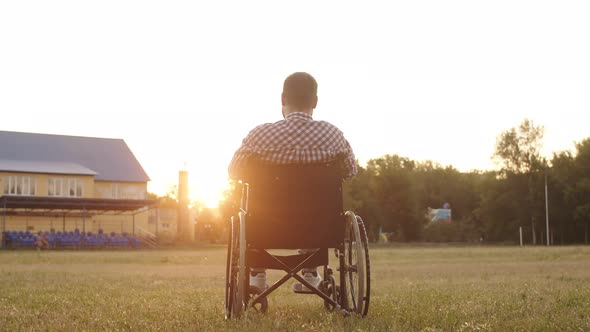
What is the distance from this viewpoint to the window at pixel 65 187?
61.3 m

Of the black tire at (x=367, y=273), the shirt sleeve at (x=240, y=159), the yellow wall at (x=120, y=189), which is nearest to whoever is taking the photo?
the black tire at (x=367, y=273)

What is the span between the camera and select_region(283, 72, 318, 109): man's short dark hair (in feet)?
18.6

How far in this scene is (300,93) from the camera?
5.69 meters

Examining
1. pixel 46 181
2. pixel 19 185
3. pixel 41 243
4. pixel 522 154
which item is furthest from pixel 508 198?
pixel 41 243

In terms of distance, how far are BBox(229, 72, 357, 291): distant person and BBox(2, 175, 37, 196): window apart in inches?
2265

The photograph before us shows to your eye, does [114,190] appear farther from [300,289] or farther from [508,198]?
[300,289]

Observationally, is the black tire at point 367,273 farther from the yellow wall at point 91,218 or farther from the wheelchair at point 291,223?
the yellow wall at point 91,218

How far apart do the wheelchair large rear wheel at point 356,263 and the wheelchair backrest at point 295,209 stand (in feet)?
0.43

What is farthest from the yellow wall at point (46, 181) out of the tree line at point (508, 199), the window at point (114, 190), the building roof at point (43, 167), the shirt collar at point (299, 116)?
the shirt collar at point (299, 116)

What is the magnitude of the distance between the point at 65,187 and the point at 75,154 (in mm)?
5017

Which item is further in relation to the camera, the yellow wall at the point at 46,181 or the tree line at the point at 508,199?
the tree line at the point at 508,199

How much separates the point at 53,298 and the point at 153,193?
351 feet

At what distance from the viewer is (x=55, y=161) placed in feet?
Result: 211

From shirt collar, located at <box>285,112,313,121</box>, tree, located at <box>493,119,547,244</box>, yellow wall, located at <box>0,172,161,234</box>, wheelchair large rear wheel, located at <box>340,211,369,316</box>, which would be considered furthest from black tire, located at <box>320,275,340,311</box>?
tree, located at <box>493,119,547,244</box>
